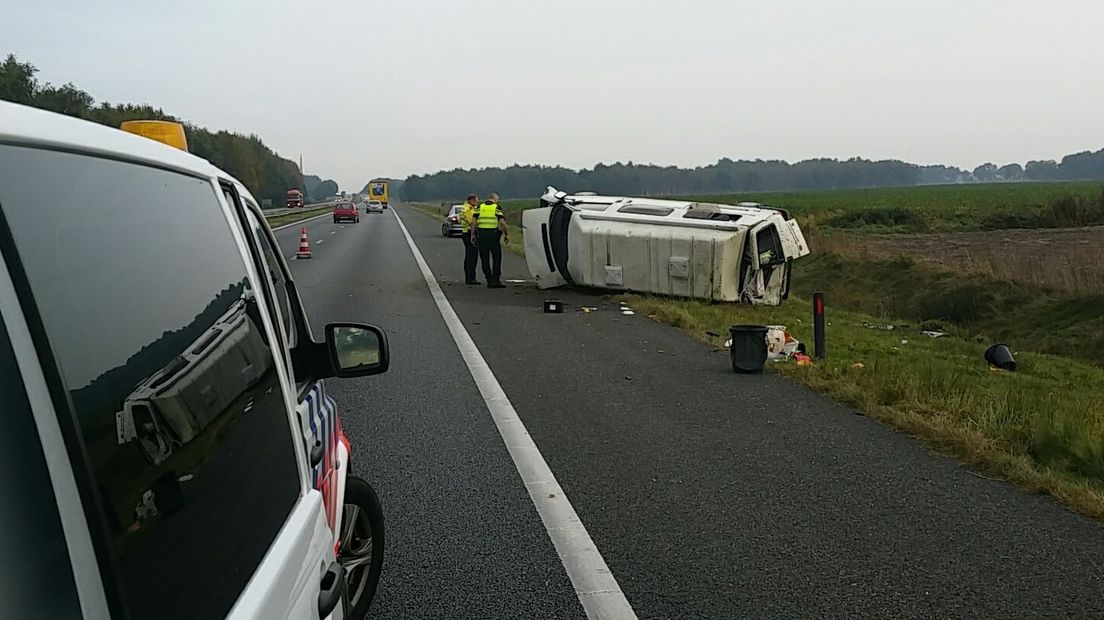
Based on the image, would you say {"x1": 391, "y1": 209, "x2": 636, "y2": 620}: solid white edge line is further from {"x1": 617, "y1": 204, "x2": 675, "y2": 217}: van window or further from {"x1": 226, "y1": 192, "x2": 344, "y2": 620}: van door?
{"x1": 617, "y1": 204, "x2": 675, "y2": 217}: van window

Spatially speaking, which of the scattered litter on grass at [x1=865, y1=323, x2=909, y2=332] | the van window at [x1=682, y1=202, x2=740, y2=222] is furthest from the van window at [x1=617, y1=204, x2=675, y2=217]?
the scattered litter on grass at [x1=865, y1=323, x2=909, y2=332]

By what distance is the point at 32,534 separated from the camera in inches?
49.1

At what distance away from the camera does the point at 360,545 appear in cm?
401

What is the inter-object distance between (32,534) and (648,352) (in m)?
10.1

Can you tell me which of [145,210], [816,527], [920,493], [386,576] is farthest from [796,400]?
[145,210]

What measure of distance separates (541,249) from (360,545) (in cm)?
1459

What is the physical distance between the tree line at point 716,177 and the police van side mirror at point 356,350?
95436 millimetres

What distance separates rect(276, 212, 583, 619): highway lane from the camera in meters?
4.32

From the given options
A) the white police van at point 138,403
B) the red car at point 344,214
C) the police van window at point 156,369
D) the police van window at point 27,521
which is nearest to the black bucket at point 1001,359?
the white police van at point 138,403

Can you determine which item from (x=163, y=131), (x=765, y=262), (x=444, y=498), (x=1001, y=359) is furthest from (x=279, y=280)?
(x=765, y=262)

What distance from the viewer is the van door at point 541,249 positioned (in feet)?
59.9

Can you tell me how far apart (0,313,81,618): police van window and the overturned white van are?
1542 cm

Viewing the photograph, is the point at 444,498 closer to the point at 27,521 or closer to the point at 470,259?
the point at 27,521

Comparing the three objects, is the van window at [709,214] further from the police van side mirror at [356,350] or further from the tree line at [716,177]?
the tree line at [716,177]
